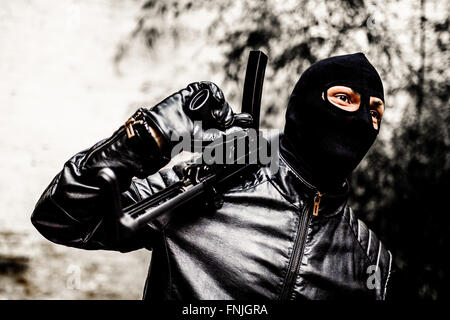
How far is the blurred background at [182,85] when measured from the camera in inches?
110

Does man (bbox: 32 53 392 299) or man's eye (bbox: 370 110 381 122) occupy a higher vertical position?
man's eye (bbox: 370 110 381 122)

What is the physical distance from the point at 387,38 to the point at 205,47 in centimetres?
143

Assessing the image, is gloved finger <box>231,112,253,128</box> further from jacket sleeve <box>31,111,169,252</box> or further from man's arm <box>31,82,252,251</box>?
jacket sleeve <box>31,111,169,252</box>

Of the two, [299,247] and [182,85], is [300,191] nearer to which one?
[299,247]

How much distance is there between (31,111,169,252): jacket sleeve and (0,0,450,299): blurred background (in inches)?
72.0

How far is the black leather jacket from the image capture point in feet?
4.53

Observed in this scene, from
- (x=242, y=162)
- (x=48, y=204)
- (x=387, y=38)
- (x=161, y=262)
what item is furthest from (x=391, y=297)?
(x=387, y=38)

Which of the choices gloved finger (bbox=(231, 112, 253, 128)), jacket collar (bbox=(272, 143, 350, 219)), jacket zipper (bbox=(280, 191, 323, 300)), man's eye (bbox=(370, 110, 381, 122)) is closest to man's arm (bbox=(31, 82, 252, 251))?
gloved finger (bbox=(231, 112, 253, 128))

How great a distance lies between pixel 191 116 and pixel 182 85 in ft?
6.08

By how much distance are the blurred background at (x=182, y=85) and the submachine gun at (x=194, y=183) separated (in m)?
1.35

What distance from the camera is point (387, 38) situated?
2.83m

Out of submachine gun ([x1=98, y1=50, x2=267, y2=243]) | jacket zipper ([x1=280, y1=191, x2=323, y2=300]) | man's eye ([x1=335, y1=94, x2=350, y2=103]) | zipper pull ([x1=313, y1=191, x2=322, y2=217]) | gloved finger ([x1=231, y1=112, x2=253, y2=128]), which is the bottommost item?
jacket zipper ([x1=280, y1=191, x2=323, y2=300])

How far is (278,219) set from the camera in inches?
58.4

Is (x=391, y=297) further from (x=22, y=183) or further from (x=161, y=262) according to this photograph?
(x=22, y=183)
